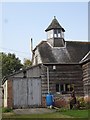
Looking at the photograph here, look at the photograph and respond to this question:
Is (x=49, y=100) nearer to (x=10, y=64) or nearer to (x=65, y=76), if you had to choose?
(x=65, y=76)

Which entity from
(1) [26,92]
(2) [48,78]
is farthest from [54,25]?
(1) [26,92]

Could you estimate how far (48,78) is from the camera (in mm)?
31266

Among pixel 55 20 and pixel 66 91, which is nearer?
pixel 66 91

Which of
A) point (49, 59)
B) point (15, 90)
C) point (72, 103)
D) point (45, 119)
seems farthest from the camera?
point (49, 59)

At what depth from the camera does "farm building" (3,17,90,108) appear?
30.3 meters

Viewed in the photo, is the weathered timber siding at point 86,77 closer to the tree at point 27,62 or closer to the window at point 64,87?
the window at point 64,87

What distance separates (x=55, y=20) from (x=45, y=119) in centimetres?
2165

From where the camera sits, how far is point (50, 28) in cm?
3644

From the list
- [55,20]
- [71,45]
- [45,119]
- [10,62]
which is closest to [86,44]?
[71,45]

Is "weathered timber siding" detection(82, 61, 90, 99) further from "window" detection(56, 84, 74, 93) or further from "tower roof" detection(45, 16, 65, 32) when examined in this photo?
"tower roof" detection(45, 16, 65, 32)

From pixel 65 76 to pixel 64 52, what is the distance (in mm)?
3755

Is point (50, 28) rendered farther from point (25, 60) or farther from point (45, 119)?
point (25, 60)

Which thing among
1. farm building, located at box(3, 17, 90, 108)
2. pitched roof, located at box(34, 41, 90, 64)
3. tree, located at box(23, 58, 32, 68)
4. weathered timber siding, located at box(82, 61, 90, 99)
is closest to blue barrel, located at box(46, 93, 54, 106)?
farm building, located at box(3, 17, 90, 108)

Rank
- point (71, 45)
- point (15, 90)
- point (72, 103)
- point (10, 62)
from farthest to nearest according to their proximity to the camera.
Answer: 1. point (10, 62)
2. point (71, 45)
3. point (15, 90)
4. point (72, 103)
